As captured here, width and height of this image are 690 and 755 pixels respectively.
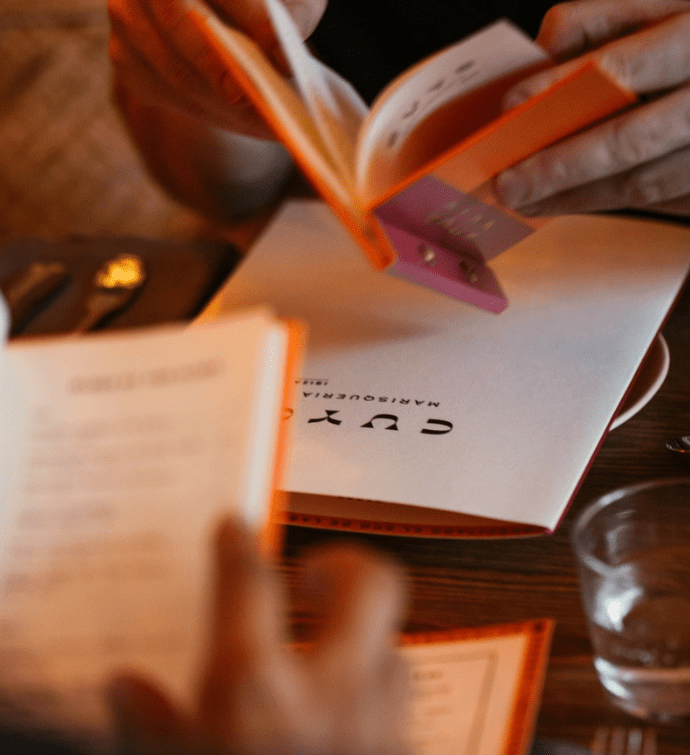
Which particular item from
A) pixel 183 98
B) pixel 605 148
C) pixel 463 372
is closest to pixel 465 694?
pixel 463 372

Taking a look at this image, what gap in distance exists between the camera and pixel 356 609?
23cm

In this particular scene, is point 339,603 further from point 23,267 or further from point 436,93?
point 23,267

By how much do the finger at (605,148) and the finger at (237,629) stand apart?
384 millimetres

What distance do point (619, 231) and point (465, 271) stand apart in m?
0.23

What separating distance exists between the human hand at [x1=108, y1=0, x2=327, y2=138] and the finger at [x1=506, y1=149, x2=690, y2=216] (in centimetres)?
26

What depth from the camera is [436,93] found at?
18.3 inches

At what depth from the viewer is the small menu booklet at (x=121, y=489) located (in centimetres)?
24

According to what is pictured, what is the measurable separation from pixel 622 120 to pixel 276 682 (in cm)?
46

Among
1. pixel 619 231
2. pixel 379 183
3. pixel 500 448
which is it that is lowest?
pixel 619 231

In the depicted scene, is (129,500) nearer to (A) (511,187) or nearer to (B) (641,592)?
(B) (641,592)

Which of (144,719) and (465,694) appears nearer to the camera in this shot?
(144,719)

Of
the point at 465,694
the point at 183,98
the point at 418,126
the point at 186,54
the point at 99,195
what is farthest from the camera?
the point at 99,195

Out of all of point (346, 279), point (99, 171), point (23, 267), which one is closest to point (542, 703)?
point (346, 279)

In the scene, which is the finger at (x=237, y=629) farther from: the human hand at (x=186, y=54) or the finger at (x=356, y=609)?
the human hand at (x=186, y=54)
